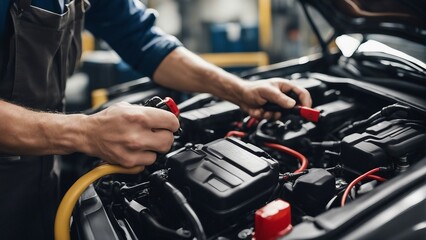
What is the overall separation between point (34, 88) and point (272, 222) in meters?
0.80

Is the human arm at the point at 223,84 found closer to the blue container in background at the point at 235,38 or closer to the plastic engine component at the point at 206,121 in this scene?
the plastic engine component at the point at 206,121

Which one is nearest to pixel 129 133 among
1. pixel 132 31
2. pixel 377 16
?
pixel 132 31

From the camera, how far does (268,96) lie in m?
1.33

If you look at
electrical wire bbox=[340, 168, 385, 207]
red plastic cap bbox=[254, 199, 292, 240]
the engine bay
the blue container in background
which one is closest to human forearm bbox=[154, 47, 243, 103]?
the engine bay

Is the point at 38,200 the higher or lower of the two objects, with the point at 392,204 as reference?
lower

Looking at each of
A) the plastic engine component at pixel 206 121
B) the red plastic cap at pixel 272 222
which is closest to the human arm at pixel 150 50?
the plastic engine component at pixel 206 121

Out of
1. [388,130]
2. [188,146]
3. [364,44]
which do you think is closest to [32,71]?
[188,146]

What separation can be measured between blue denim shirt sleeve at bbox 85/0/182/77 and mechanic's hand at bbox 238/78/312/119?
1.23 ft

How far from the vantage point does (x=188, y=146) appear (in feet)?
3.53

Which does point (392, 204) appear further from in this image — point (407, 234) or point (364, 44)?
point (364, 44)

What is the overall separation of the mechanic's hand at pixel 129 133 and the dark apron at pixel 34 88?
0.33 meters

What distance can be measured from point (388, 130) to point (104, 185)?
736mm

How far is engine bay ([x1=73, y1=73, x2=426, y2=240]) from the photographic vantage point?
907mm

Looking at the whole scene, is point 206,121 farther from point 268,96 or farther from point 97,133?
point 97,133
